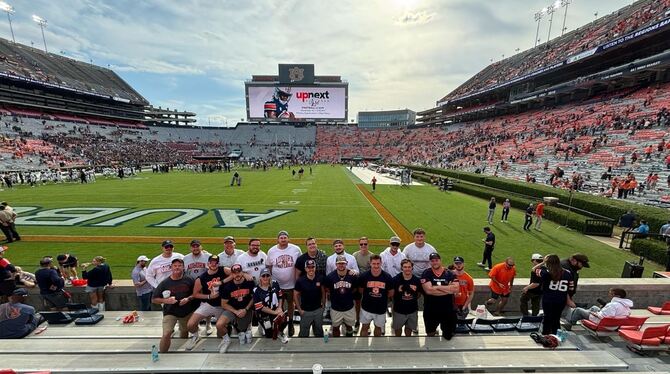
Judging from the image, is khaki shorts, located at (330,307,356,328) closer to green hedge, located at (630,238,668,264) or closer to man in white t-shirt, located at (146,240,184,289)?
man in white t-shirt, located at (146,240,184,289)

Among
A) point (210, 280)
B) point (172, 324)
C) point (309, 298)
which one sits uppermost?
point (210, 280)

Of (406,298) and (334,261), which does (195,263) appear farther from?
(406,298)

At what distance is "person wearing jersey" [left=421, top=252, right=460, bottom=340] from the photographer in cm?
509

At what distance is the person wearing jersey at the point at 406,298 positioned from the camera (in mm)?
5285

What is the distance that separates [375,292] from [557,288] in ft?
10.6

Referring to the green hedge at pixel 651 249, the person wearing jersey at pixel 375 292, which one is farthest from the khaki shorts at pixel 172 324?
the green hedge at pixel 651 249

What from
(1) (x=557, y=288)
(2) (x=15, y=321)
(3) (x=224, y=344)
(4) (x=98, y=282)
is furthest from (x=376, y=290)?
(2) (x=15, y=321)

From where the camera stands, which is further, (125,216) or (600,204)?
(125,216)

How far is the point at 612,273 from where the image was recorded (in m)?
9.98

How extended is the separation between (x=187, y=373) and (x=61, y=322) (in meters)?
3.76

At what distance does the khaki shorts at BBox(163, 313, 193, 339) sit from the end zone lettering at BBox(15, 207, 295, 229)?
997 cm

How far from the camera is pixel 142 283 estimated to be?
682cm

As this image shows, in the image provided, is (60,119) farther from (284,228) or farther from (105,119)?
(284,228)

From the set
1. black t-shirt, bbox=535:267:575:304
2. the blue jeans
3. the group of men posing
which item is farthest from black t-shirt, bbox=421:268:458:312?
the blue jeans
